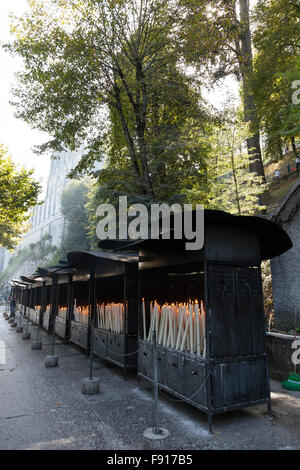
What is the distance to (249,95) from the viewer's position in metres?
16.8

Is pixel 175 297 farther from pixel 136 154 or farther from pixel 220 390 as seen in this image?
pixel 136 154

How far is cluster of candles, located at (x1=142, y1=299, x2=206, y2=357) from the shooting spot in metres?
5.79

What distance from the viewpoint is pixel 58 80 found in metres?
15.1

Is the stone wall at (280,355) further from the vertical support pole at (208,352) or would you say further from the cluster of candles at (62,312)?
the cluster of candles at (62,312)

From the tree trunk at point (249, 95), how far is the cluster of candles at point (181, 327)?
11.1 metres

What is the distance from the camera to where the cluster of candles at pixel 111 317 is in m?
8.95

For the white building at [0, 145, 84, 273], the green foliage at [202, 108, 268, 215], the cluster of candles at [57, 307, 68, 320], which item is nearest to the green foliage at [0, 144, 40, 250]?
the cluster of candles at [57, 307, 68, 320]

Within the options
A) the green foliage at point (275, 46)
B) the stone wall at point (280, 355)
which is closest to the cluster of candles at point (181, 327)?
the stone wall at point (280, 355)

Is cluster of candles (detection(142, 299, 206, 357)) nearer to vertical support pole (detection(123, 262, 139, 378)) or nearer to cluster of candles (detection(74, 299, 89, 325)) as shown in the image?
vertical support pole (detection(123, 262, 139, 378))

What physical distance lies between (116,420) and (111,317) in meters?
4.40

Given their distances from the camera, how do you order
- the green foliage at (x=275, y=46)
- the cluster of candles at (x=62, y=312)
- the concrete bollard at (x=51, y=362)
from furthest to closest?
1. the green foliage at (x=275, y=46)
2. the cluster of candles at (x=62, y=312)
3. the concrete bollard at (x=51, y=362)

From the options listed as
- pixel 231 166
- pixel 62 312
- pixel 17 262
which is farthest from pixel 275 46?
pixel 17 262
